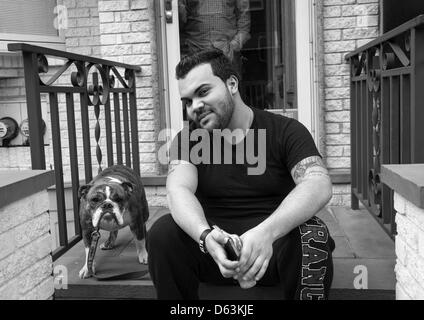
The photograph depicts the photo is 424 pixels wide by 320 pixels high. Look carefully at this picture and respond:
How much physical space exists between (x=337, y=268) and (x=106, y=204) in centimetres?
118

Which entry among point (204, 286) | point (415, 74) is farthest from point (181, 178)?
point (415, 74)

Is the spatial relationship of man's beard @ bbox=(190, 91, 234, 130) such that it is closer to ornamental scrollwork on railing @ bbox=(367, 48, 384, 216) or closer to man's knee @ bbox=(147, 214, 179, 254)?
man's knee @ bbox=(147, 214, 179, 254)

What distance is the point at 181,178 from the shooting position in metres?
2.18

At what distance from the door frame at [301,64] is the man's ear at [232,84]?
1740 millimetres

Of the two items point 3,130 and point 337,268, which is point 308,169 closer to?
point 337,268

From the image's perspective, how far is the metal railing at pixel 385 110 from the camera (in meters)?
2.03

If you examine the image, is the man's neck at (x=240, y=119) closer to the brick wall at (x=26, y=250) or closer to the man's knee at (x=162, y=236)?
the man's knee at (x=162, y=236)

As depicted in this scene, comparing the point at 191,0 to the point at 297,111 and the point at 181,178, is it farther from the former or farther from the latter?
the point at 181,178

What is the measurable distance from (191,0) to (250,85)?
838mm

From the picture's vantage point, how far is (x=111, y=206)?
231 cm

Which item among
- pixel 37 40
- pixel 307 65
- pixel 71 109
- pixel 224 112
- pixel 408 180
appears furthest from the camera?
pixel 37 40

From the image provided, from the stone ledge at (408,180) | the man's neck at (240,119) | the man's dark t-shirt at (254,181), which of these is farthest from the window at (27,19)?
the stone ledge at (408,180)

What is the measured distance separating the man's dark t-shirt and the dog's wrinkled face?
42 centimetres

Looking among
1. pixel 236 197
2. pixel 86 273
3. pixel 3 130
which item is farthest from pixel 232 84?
pixel 3 130
